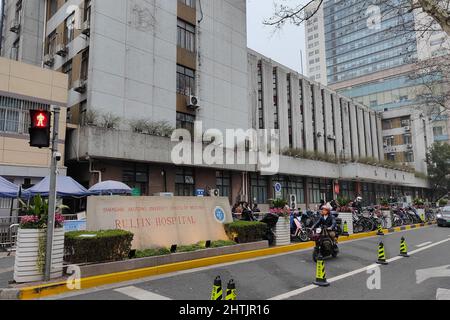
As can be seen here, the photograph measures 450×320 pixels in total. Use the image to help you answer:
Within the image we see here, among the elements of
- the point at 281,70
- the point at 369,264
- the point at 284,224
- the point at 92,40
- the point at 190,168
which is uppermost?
the point at 281,70

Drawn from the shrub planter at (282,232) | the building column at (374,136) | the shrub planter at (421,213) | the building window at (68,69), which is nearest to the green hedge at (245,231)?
the shrub planter at (282,232)

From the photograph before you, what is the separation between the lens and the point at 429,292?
23.6 feet

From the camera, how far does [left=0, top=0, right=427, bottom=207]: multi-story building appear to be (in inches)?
833

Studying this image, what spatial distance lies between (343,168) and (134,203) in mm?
32957

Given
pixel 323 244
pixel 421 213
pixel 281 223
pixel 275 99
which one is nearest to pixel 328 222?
pixel 323 244

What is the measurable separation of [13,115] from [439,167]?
2342 inches

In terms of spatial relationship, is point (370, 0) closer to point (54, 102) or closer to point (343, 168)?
point (54, 102)

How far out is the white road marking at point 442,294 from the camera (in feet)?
22.1

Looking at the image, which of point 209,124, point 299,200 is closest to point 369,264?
point 209,124

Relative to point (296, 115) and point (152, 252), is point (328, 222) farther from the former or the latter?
point (296, 115)

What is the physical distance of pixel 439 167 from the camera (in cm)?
5656

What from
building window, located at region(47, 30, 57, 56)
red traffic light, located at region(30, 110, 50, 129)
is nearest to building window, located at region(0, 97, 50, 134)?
building window, located at region(47, 30, 57, 56)

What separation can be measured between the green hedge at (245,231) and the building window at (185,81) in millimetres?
15664

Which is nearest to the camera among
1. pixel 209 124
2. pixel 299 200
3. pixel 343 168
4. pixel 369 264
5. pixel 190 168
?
pixel 369 264
